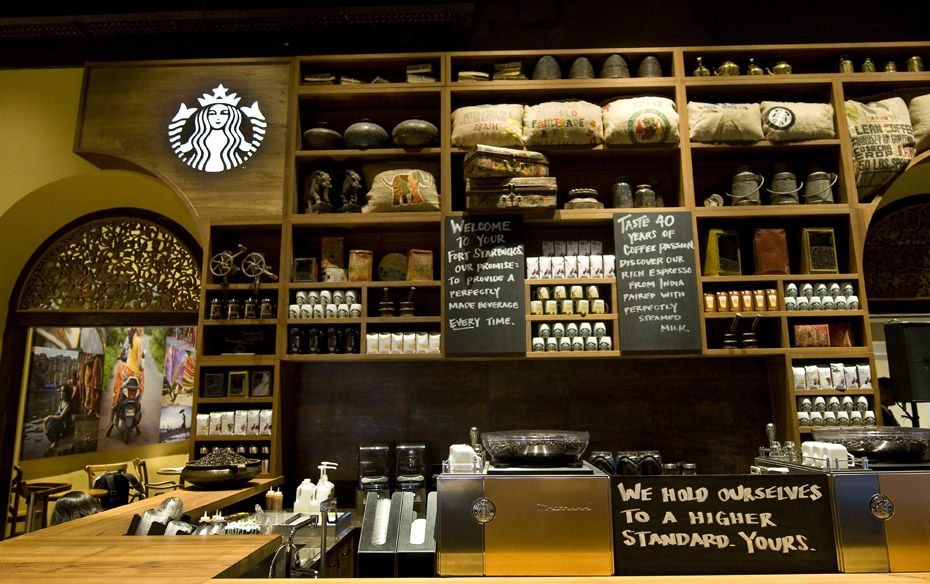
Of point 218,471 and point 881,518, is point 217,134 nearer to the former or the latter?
point 218,471

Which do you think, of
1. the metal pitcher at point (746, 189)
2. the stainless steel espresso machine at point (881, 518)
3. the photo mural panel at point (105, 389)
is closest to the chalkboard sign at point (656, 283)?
the metal pitcher at point (746, 189)

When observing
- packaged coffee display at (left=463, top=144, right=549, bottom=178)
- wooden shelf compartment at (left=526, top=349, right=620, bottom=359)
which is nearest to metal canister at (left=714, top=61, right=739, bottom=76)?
packaged coffee display at (left=463, top=144, right=549, bottom=178)

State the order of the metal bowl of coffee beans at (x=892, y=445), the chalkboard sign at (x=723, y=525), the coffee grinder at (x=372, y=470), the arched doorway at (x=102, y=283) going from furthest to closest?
1. the arched doorway at (x=102, y=283)
2. the coffee grinder at (x=372, y=470)
3. the metal bowl of coffee beans at (x=892, y=445)
4. the chalkboard sign at (x=723, y=525)

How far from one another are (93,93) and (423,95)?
2152mm

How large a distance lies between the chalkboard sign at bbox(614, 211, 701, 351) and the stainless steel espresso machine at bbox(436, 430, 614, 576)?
2192 millimetres

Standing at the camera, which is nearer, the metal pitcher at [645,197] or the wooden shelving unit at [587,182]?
the wooden shelving unit at [587,182]

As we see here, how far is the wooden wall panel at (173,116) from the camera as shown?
379 centimetres

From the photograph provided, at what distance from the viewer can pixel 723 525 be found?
139 centimetres

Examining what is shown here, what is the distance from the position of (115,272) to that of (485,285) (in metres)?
3.21

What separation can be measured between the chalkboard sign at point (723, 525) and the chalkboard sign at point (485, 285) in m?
2.12

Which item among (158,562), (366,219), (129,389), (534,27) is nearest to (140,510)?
(158,562)

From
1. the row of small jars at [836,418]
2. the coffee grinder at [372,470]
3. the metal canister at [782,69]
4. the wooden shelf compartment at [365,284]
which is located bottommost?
the coffee grinder at [372,470]

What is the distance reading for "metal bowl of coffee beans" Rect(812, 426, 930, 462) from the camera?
1.60 m

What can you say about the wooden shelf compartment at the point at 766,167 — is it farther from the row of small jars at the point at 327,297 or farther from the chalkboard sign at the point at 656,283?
the row of small jars at the point at 327,297
